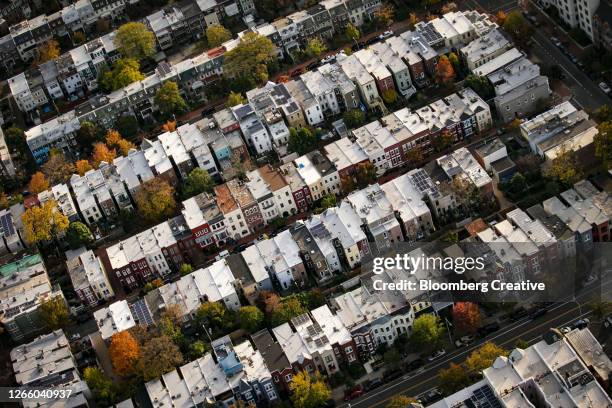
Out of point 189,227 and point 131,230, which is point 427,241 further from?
point 131,230

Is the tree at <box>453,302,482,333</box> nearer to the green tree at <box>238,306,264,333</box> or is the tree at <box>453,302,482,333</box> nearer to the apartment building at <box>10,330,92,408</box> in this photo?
the green tree at <box>238,306,264,333</box>

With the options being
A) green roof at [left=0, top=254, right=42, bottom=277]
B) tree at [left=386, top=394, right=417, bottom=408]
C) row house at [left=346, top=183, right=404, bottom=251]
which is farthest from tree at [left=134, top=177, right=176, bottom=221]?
tree at [left=386, top=394, right=417, bottom=408]


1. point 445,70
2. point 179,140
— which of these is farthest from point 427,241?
point 179,140

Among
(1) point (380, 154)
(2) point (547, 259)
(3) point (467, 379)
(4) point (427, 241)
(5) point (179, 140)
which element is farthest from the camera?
(5) point (179, 140)

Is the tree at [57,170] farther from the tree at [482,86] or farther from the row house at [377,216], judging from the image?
the tree at [482,86]

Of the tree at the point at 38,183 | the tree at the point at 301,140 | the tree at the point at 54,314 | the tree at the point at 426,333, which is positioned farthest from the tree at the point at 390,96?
the tree at the point at 54,314

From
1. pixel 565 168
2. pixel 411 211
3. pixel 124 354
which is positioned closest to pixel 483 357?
pixel 411 211

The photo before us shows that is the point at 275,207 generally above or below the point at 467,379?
above
